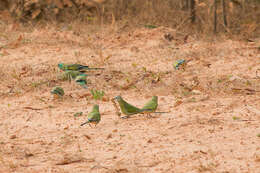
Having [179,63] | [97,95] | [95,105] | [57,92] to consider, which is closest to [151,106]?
[95,105]

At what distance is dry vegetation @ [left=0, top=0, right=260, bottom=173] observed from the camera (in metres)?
2.41

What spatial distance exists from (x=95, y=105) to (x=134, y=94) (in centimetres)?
80

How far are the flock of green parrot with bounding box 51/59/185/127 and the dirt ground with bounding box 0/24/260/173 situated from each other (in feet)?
0.20

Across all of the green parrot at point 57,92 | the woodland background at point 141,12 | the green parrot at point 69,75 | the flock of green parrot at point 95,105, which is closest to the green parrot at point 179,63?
the flock of green parrot at point 95,105

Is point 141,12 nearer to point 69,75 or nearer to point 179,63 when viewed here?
point 179,63

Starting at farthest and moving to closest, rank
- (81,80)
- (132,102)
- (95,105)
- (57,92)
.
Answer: (81,80) → (57,92) → (132,102) → (95,105)

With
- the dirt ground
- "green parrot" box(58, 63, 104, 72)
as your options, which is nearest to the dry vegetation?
the dirt ground

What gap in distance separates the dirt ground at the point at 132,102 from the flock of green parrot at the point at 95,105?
0.20 feet

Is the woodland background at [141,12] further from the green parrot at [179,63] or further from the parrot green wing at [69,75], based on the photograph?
the parrot green wing at [69,75]

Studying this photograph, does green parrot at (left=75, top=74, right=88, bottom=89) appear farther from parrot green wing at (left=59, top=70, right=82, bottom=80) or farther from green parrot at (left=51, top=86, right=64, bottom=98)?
green parrot at (left=51, top=86, right=64, bottom=98)

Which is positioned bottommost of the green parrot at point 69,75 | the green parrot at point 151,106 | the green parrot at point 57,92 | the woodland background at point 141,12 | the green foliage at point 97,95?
the green parrot at point 151,106

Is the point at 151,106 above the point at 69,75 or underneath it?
underneath

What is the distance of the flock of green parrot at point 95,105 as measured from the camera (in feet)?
9.49

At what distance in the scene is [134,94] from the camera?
3.66 meters
